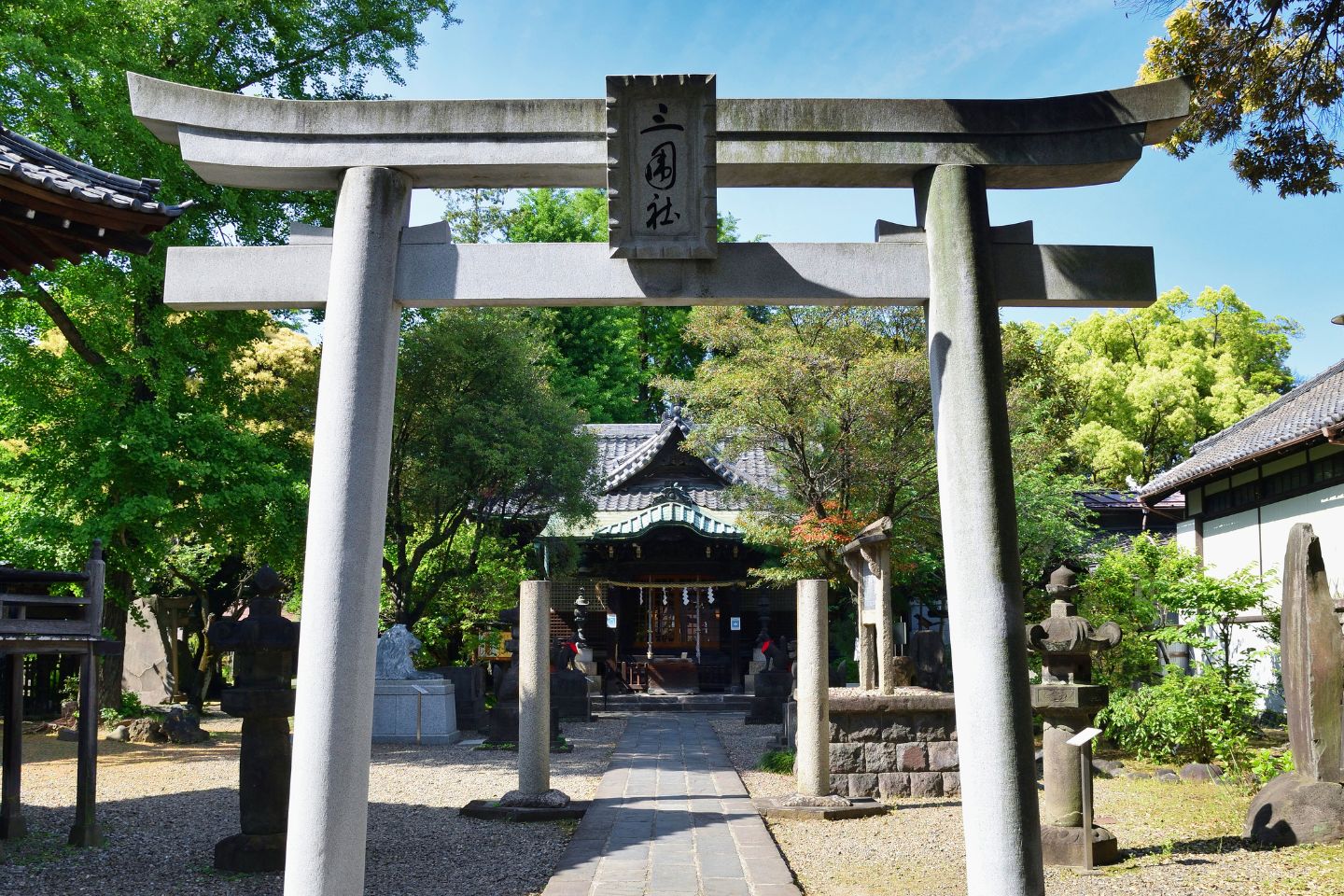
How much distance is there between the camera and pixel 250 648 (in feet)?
23.4

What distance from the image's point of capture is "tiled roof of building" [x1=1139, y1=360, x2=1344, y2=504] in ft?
42.8

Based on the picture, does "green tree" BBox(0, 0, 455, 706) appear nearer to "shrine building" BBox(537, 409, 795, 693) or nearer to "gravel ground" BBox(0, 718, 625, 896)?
"gravel ground" BBox(0, 718, 625, 896)

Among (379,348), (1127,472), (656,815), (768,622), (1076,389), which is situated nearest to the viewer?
(379,348)

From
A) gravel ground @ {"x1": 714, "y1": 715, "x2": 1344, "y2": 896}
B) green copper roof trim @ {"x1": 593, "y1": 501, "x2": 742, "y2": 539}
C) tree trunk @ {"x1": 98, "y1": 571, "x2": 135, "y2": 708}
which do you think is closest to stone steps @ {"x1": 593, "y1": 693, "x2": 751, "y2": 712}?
green copper roof trim @ {"x1": 593, "y1": 501, "x2": 742, "y2": 539}

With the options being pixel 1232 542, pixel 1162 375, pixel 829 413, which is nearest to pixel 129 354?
A: pixel 829 413

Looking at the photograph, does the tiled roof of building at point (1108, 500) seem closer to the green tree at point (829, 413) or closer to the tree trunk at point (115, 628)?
the green tree at point (829, 413)

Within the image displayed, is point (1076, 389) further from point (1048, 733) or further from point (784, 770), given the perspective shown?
point (1048, 733)

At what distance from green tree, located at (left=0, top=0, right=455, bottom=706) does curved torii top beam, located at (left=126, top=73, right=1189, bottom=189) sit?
801 centimetres

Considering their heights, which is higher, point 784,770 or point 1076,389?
point 1076,389

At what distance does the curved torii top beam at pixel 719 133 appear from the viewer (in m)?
4.78

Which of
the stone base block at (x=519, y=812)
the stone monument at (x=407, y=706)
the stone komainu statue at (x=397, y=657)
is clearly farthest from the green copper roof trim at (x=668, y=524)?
the stone base block at (x=519, y=812)

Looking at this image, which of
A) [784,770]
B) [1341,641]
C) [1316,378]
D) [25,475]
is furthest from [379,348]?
[1316,378]

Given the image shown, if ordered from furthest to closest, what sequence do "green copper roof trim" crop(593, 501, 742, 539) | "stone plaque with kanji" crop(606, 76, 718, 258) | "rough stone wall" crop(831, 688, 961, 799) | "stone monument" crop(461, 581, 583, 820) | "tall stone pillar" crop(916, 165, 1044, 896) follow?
"green copper roof trim" crop(593, 501, 742, 539)
"rough stone wall" crop(831, 688, 961, 799)
"stone monument" crop(461, 581, 583, 820)
"stone plaque with kanji" crop(606, 76, 718, 258)
"tall stone pillar" crop(916, 165, 1044, 896)

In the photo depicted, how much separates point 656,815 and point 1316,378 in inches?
558
